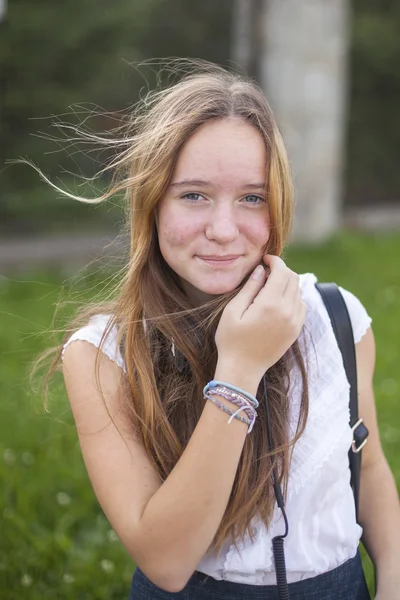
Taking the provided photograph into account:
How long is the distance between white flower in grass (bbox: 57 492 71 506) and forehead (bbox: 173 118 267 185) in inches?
90.1

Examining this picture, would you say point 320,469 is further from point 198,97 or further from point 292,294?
point 198,97

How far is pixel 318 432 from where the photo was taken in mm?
1910

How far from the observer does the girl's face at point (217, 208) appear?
182 cm

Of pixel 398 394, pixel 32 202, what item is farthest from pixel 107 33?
pixel 398 394

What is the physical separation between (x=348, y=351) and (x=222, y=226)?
0.45m

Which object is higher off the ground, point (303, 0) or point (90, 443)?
point (303, 0)

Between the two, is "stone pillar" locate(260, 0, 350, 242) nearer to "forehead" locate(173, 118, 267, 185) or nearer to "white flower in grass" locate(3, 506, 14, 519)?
"white flower in grass" locate(3, 506, 14, 519)

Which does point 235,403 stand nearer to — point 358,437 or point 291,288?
point 291,288

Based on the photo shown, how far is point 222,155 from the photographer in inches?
71.4

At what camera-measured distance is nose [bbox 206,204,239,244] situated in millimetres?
1800

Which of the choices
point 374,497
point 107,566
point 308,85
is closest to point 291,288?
point 374,497

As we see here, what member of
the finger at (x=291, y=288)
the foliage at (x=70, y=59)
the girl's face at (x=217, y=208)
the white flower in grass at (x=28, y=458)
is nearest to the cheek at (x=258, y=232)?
the girl's face at (x=217, y=208)

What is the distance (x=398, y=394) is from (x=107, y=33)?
523 cm

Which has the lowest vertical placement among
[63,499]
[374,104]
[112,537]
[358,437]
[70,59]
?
[112,537]
